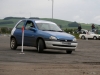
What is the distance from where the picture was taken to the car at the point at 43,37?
57.2 feet

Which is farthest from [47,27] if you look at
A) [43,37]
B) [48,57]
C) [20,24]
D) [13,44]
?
[48,57]

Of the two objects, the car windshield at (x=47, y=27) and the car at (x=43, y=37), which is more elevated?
the car windshield at (x=47, y=27)

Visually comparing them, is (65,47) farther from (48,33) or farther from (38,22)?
(38,22)

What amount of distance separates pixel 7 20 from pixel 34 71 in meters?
85.6

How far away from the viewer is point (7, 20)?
310 ft

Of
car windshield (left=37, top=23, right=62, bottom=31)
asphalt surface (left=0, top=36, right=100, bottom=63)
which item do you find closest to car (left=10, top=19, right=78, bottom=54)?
car windshield (left=37, top=23, right=62, bottom=31)

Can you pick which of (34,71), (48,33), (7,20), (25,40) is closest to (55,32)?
(48,33)

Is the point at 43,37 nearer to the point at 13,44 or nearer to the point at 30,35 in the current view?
the point at 30,35

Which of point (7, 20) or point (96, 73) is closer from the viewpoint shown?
point (96, 73)

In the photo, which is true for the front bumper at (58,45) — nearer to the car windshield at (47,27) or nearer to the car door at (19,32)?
the car windshield at (47,27)

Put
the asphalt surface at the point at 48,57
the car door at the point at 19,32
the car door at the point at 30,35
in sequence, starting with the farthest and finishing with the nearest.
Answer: the car door at the point at 19,32
the car door at the point at 30,35
the asphalt surface at the point at 48,57

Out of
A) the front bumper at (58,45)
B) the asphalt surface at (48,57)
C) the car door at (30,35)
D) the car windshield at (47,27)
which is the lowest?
the asphalt surface at (48,57)

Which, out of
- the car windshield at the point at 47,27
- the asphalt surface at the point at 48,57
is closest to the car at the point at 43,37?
the car windshield at the point at 47,27

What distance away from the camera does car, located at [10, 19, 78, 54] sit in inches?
687
